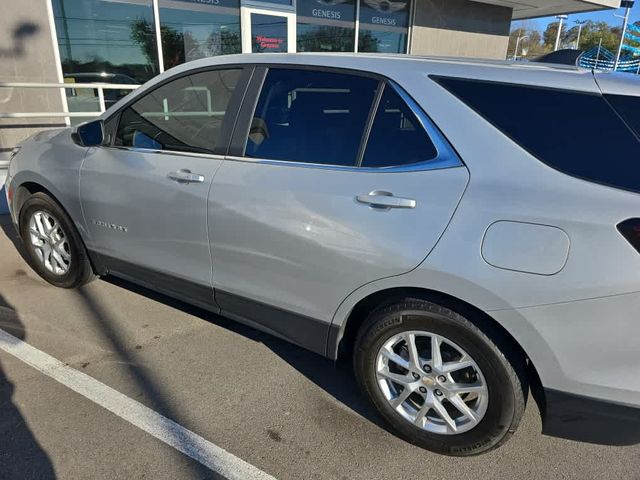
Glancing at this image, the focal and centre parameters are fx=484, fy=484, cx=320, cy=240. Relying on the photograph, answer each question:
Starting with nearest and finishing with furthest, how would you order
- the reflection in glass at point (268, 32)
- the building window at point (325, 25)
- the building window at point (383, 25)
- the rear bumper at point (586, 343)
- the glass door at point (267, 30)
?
the rear bumper at point (586, 343) → the glass door at point (267, 30) → the reflection in glass at point (268, 32) → the building window at point (325, 25) → the building window at point (383, 25)

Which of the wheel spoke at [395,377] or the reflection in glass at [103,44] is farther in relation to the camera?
the reflection in glass at [103,44]

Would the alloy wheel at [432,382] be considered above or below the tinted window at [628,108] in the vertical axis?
below

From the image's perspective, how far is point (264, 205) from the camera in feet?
7.88

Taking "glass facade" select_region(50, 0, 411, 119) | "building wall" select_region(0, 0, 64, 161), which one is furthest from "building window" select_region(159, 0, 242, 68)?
"building wall" select_region(0, 0, 64, 161)

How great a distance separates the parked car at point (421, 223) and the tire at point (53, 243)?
728 millimetres

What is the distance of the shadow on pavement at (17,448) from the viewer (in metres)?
2.09

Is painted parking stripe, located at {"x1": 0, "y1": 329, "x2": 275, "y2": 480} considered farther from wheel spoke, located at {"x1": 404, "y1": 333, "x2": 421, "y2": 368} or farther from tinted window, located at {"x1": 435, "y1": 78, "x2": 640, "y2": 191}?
tinted window, located at {"x1": 435, "y1": 78, "x2": 640, "y2": 191}

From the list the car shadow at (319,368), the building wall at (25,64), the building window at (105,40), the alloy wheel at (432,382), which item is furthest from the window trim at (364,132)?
the building window at (105,40)

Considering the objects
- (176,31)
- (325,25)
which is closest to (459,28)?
(325,25)

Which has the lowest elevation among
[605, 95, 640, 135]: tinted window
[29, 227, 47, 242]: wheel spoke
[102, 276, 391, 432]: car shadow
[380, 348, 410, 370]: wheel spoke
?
[102, 276, 391, 432]: car shadow

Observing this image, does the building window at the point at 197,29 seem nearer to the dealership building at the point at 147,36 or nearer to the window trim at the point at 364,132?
the dealership building at the point at 147,36

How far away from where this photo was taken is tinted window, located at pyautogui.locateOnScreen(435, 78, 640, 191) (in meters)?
1.78

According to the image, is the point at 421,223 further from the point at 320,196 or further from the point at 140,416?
the point at 140,416

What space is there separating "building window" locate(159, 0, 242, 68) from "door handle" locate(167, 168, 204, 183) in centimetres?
648
